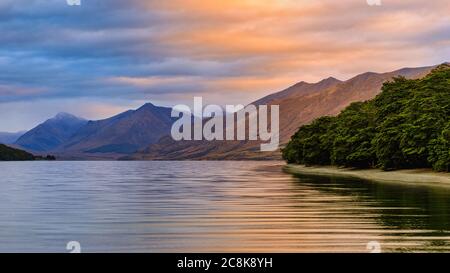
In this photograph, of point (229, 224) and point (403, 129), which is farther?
point (403, 129)

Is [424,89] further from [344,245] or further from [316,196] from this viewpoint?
[344,245]

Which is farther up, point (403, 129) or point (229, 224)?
point (403, 129)

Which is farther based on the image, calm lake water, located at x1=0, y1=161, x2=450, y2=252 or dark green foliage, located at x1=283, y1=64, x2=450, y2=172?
Result: dark green foliage, located at x1=283, y1=64, x2=450, y2=172

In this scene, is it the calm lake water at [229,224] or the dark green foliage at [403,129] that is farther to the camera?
the dark green foliage at [403,129]

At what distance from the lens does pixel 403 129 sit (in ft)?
342

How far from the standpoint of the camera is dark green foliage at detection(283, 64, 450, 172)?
96000 millimetres

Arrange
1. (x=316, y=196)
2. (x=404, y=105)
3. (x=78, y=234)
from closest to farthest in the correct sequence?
1. (x=78, y=234)
2. (x=316, y=196)
3. (x=404, y=105)

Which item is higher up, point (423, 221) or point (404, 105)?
point (404, 105)

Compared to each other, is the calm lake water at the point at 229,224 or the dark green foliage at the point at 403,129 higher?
the dark green foliage at the point at 403,129

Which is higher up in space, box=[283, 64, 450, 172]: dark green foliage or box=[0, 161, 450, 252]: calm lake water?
box=[283, 64, 450, 172]: dark green foliage

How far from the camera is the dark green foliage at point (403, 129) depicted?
96.0 metres
